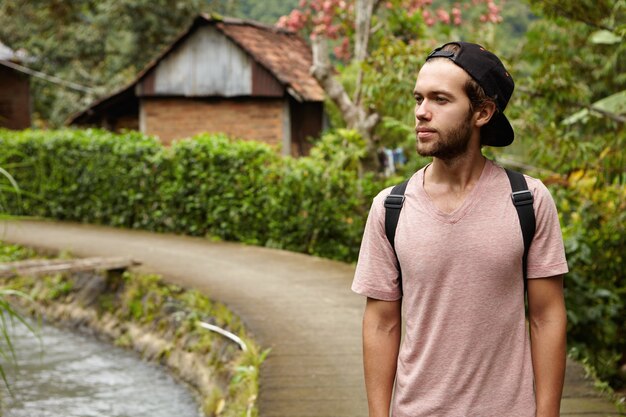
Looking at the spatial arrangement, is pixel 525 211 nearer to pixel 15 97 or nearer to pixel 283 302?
pixel 283 302

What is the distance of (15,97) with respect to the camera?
1115 inches

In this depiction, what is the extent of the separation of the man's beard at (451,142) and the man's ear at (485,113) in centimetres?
3

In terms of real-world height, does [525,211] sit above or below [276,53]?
below

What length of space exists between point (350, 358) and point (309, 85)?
13.6 meters

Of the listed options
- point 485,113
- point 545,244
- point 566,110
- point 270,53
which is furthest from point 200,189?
point 545,244

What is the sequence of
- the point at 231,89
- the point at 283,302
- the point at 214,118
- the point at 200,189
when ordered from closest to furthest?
1. the point at 283,302
2. the point at 200,189
3. the point at 231,89
4. the point at 214,118

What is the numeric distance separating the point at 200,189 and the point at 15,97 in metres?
17.0

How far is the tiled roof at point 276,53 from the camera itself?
746 inches

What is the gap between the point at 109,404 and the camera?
8172 mm

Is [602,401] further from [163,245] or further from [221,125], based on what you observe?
[221,125]

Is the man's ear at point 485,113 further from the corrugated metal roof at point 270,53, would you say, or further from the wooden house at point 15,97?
the wooden house at point 15,97

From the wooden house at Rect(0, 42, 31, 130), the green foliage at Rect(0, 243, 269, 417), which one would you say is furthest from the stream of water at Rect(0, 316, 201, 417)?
the wooden house at Rect(0, 42, 31, 130)

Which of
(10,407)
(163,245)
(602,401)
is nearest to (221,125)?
(163,245)

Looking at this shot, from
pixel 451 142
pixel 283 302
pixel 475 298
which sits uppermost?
pixel 451 142
